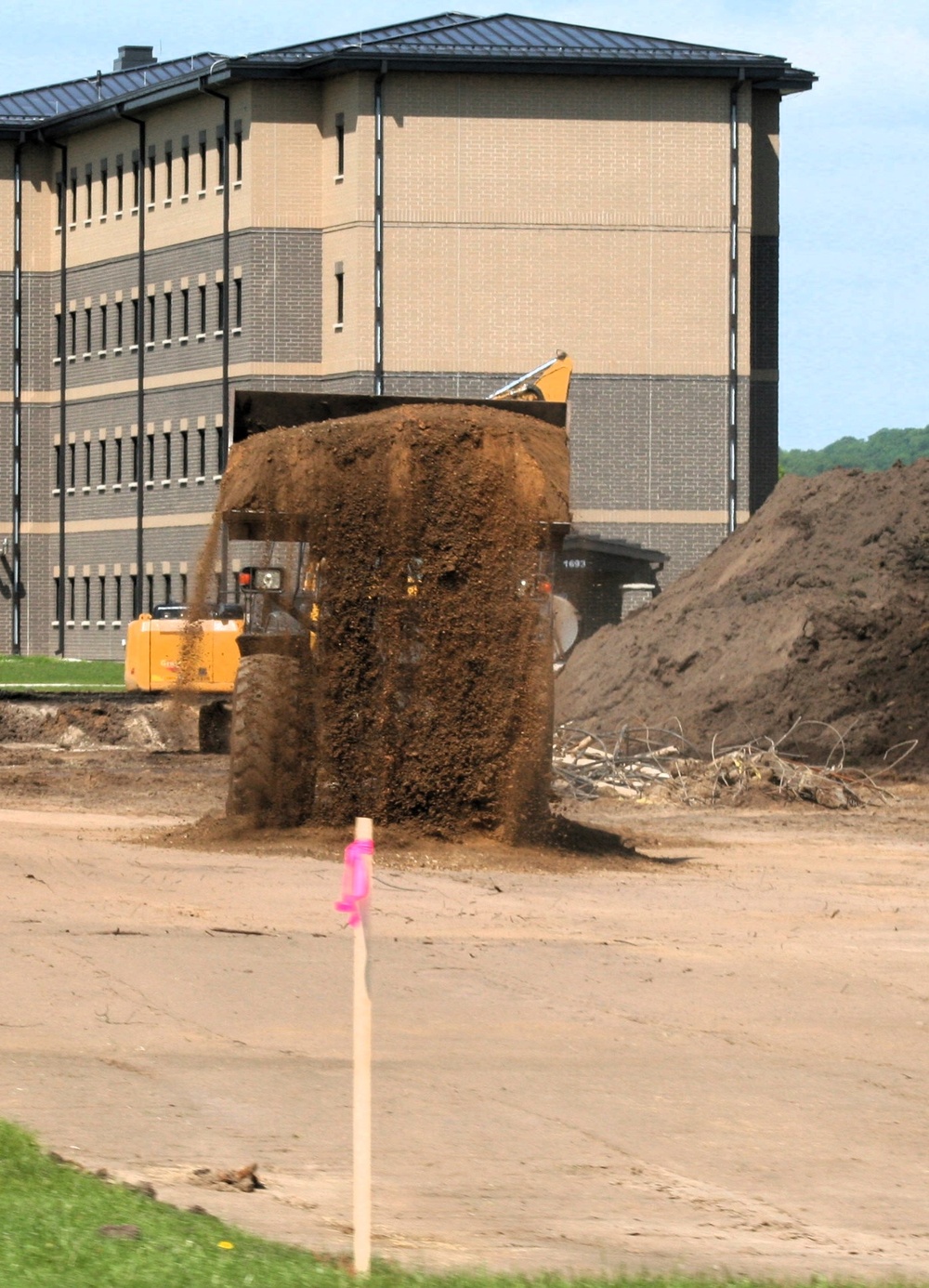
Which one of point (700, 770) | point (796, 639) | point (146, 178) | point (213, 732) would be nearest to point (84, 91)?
point (146, 178)

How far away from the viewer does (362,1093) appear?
657 centimetres

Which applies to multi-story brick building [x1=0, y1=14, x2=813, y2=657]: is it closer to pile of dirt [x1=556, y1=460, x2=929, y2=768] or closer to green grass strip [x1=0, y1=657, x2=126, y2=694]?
green grass strip [x1=0, y1=657, x2=126, y2=694]

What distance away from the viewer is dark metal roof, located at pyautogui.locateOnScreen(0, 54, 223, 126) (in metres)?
73.0

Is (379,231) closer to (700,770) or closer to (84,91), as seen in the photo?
(84,91)

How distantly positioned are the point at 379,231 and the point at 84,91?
19966 millimetres

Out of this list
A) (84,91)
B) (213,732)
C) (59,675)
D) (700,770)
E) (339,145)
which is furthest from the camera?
(84,91)

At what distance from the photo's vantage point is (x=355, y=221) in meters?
61.3

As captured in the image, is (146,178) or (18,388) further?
(18,388)

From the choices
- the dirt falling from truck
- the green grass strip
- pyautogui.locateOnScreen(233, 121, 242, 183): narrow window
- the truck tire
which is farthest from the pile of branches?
pyautogui.locateOnScreen(233, 121, 242, 183): narrow window

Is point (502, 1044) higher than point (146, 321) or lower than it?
lower

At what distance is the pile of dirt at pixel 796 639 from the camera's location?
2981 cm

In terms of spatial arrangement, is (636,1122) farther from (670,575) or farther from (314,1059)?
(670,575)

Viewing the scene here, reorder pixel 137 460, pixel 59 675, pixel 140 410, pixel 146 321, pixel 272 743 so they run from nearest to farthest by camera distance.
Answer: pixel 272 743 → pixel 59 675 → pixel 146 321 → pixel 137 460 → pixel 140 410

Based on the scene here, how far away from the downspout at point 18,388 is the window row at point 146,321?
1.34m
